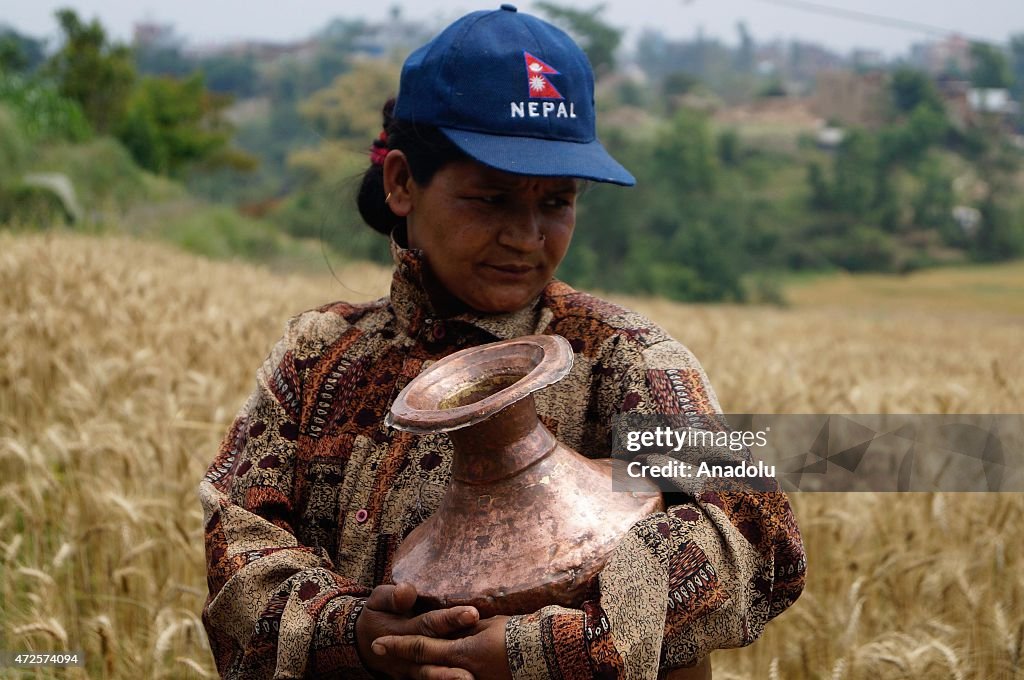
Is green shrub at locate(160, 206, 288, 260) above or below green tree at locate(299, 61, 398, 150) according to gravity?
above

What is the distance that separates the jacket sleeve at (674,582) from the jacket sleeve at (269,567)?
0.37 meters

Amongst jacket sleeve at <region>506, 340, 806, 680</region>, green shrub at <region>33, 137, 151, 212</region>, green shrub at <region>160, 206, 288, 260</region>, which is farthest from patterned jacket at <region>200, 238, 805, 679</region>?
green shrub at <region>33, 137, 151, 212</region>

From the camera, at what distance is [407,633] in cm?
155

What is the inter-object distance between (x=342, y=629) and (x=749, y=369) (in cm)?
501

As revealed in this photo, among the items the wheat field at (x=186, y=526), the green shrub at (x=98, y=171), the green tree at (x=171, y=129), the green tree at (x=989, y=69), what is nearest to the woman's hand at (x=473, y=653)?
the wheat field at (x=186, y=526)

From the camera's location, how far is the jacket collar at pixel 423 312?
1963mm

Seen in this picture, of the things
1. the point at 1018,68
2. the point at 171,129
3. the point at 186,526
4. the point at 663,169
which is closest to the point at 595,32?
the point at 663,169

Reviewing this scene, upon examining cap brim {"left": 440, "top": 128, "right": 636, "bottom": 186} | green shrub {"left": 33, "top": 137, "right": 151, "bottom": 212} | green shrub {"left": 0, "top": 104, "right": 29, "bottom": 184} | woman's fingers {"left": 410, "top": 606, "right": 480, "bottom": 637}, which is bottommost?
green shrub {"left": 33, "top": 137, "right": 151, "bottom": 212}

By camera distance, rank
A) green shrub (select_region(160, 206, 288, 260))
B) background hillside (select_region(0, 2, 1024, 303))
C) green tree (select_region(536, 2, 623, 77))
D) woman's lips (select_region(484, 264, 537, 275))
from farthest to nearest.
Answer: green tree (select_region(536, 2, 623, 77)), background hillside (select_region(0, 2, 1024, 303)), green shrub (select_region(160, 206, 288, 260)), woman's lips (select_region(484, 264, 537, 275))

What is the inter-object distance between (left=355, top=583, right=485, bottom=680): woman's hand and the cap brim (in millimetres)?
691

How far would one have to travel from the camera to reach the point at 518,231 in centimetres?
188

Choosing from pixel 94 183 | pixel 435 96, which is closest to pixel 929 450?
pixel 435 96

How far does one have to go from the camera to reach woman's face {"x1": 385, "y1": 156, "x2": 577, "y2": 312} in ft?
6.17

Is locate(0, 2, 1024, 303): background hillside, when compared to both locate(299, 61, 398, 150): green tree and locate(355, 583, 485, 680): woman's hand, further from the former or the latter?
locate(355, 583, 485, 680): woman's hand
